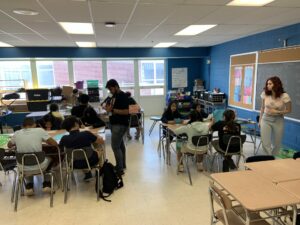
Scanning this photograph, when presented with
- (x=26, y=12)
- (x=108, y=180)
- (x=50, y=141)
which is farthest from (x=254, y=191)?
(x=26, y=12)

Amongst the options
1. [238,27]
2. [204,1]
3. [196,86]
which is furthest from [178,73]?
[204,1]

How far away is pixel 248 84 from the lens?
19.6 feet

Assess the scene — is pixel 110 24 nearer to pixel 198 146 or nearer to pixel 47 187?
pixel 198 146

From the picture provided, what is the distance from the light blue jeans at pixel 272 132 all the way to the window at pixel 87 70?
19.9 ft

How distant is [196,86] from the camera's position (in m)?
8.46

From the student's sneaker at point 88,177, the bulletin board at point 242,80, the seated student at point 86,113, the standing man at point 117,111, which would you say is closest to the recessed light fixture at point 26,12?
the standing man at point 117,111

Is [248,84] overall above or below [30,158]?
above

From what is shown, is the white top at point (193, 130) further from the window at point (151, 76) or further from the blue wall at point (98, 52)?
the window at point (151, 76)

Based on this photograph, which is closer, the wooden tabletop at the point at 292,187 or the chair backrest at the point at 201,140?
the wooden tabletop at the point at 292,187

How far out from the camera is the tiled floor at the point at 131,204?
265 cm

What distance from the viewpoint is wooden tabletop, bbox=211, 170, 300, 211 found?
162 centimetres

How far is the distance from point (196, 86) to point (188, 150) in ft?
17.2

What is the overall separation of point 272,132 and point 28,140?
3675 millimetres

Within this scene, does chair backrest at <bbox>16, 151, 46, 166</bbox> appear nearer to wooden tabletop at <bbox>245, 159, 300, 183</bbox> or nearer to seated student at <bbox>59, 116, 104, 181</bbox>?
seated student at <bbox>59, 116, 104, 181</bbox>
